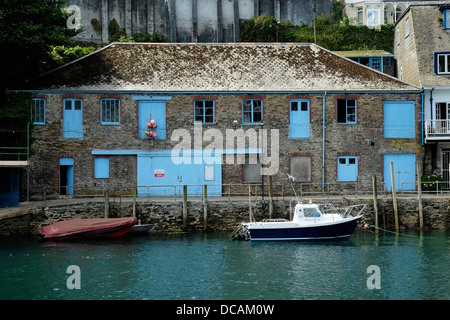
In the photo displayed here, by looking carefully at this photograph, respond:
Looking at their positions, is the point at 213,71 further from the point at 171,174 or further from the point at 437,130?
the point at 437,130

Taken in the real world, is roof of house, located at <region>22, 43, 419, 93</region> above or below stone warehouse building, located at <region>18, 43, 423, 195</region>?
above

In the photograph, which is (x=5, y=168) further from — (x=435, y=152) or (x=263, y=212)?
(x=435, y=152)

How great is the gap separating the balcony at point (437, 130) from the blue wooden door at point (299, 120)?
7758mm

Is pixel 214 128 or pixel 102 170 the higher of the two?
pixel 214 128

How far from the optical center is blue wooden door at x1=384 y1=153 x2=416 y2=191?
40281 mm

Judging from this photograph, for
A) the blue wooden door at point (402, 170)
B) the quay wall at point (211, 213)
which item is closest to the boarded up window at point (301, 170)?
the quay wall at point (211, 213)

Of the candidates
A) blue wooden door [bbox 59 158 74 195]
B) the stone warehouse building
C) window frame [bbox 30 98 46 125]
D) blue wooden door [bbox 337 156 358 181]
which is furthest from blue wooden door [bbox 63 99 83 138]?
blue wooden door [bbox 337 156 358 181]

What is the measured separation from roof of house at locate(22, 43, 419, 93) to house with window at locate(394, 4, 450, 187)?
1.85 m

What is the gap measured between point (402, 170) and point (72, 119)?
70.8 ft

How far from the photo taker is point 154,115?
4000 cm

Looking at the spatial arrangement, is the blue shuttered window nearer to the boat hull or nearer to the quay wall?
the quay wall

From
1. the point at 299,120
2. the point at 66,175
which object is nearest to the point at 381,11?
the point at 299,120

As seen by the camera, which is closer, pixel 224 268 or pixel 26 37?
pixel 224 268

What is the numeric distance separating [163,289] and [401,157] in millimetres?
22636
